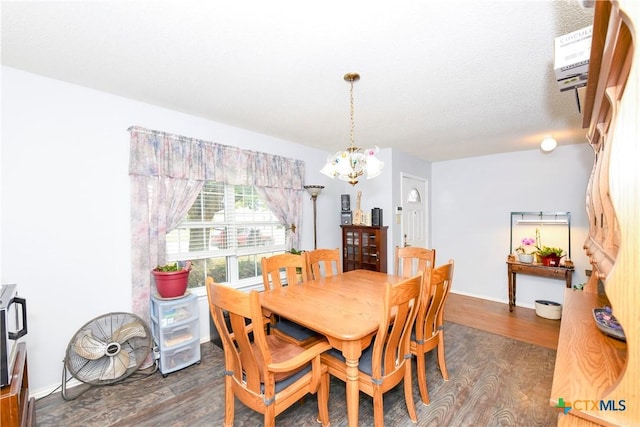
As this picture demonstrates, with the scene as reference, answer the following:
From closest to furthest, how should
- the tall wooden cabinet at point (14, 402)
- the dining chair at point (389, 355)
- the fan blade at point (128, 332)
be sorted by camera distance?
1. the tall wooden cabinet at point (14, 402)
2. the dining chair at point (389, 355)
3. the fan blade at point (128, 332)

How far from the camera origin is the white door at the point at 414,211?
14.3 feet

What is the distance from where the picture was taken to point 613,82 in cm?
91

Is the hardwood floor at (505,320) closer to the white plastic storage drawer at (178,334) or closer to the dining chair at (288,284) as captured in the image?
the dining chair at (288,284)

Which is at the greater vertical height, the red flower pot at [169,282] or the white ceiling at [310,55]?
the white ceiling at [310,55]

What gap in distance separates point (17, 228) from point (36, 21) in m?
1.40

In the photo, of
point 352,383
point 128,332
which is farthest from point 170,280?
point 352,383

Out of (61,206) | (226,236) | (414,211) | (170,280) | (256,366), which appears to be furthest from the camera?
(414,211)

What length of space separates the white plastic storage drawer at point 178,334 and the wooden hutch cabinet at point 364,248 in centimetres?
237

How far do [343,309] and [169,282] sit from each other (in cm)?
156

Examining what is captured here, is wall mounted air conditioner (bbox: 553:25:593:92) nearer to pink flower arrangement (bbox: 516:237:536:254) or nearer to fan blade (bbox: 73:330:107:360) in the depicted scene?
fan blade (bbox: 73:330:107:360)

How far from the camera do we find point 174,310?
95.7 inches

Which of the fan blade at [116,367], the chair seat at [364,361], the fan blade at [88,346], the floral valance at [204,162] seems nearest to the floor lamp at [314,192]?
the floral valance at [204,162]

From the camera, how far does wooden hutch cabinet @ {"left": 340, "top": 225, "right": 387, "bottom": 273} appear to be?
3.90 m

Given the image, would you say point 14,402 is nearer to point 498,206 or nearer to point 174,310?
point 174,310
